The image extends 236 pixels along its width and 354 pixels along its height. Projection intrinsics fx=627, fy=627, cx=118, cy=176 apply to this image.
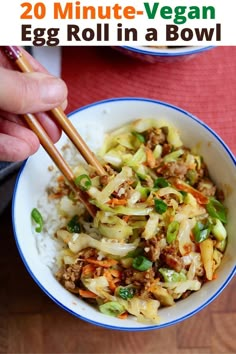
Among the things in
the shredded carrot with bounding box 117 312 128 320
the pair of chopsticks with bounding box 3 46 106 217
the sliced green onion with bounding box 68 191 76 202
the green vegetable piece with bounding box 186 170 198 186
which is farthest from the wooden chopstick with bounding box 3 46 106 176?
the shredded carrot with bounding box 117 312 128 320

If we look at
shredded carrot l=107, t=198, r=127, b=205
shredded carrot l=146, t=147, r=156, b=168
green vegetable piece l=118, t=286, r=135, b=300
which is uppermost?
shredded carrot l=146, t=147, r=156, b=168

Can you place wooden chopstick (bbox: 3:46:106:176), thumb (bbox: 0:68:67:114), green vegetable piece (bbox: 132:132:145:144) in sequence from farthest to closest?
1. green vegetable piece (bbox: 132:132:145:144)
2. wooden chopstick (bbox: 3:46:106:176)
3. thumb (bbox: 0:68:67:114)

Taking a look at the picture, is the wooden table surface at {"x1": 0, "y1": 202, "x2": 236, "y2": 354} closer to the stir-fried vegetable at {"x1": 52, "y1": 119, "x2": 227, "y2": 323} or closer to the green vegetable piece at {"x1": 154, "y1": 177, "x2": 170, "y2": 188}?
the stir-fried vegetable at {"x1": 52, "y1": 119, "x2": 227, "y2": 323}

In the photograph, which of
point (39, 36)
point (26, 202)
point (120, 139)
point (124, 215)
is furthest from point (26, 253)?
point (39, 36)

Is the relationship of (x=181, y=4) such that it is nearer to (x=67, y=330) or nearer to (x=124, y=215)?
(x=124, y=215)

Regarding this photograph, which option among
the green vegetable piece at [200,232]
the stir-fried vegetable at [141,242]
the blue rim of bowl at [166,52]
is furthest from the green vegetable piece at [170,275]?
the blue rim of bowl at [166,52]
